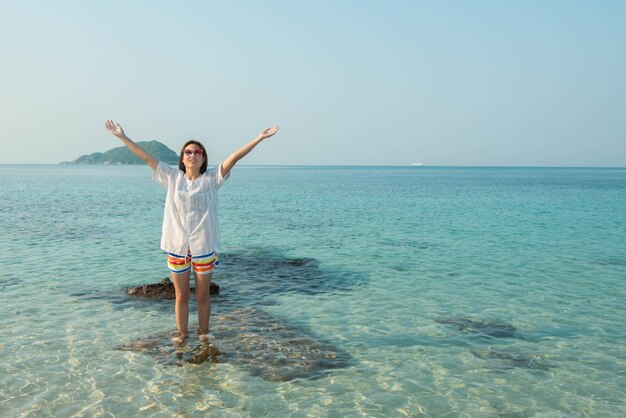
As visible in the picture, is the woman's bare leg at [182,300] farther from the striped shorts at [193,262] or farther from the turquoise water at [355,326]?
the turquoise water at [355,326]

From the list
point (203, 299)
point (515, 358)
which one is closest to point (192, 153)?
point (203, 299)

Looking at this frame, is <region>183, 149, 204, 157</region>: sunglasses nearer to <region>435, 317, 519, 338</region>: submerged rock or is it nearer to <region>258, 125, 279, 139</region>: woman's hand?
<region>258, 125, 279, 139</region>: woman's hand

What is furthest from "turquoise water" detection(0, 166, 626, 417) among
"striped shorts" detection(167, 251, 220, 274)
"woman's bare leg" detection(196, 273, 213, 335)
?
"striped shorts" detection(167, 251, 220, 274)

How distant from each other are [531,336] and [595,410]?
9.95ft

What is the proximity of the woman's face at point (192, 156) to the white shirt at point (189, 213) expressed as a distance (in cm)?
19

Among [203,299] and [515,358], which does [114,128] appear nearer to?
[203,299]

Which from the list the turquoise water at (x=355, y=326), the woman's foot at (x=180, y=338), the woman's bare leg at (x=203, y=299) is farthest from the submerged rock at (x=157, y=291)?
the woman's bare leg at (x=203, y=299)

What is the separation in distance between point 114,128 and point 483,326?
790 cm

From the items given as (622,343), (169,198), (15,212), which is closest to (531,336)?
(622,343)

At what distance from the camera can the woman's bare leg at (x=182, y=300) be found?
25.8 feet

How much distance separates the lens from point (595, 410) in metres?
6.78

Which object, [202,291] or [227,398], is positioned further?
[202,291]

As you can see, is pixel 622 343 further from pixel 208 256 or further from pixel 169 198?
pixel 169 198

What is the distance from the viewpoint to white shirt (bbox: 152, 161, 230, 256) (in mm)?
7477
